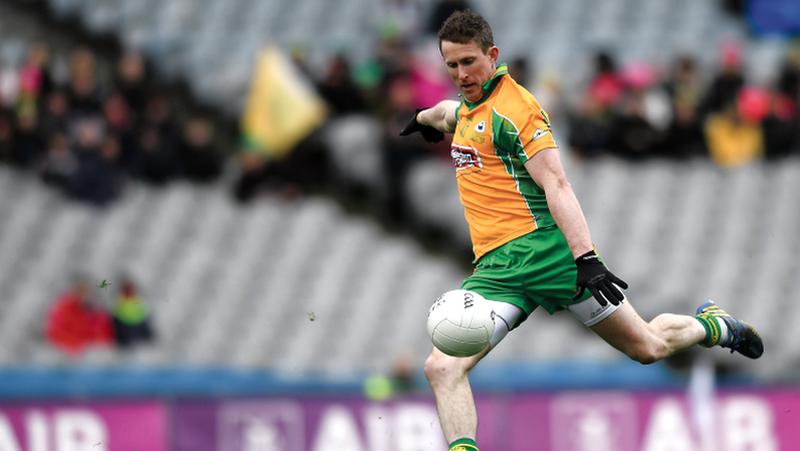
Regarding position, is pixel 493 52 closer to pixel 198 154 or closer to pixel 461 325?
pixel 461 325

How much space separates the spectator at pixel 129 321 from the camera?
16.7 metres

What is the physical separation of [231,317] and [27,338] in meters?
2.15

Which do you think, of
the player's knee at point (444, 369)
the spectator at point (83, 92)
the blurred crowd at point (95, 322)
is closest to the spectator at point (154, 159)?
the spectator at point (83, 92)

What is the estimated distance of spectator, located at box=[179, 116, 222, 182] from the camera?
19.1 meters

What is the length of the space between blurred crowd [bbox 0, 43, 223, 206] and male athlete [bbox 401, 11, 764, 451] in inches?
396

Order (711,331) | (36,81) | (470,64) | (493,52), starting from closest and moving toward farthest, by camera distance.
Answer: (470,64)
(493,52)
(711,331)
(36,81)

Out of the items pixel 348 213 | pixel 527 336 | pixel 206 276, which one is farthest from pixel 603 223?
pixel 206 276

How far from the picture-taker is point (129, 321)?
663 inches

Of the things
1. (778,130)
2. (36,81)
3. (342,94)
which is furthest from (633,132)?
(36,81)

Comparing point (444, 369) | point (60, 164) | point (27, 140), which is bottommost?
point (444, 369)

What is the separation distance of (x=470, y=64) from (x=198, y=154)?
34.9 feet

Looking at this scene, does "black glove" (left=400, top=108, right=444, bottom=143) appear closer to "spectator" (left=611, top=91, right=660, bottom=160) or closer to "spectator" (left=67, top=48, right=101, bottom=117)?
"spectator" (left=611, top=91, right=660, bottom=160)

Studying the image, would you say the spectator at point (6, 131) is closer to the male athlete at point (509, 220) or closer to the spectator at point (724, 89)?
the spectator at point (724, 89)

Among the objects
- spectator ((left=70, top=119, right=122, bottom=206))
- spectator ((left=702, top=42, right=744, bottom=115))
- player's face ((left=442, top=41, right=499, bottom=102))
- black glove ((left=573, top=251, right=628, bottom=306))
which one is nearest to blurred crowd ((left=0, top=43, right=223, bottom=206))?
spectator ((left=70, top=119, right=122, bottom=206))
